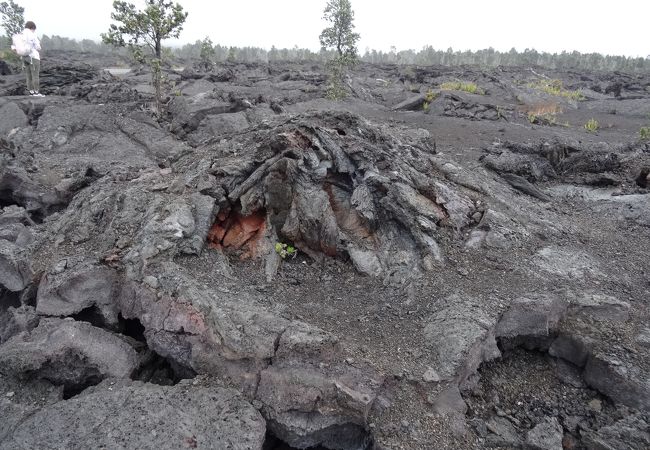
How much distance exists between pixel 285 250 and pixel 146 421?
10.5ft

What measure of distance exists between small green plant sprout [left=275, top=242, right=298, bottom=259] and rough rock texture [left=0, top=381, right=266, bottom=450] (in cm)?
249

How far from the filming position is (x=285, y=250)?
6.88m

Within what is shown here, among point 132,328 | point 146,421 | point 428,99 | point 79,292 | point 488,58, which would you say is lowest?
point 146,421

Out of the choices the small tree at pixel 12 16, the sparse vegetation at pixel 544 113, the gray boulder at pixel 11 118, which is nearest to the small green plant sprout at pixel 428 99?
the sparse vegetation at pixel 544 113

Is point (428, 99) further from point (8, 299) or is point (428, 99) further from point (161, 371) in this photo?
point (8, 299)

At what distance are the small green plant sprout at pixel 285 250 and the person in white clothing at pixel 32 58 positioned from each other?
13.8 meters

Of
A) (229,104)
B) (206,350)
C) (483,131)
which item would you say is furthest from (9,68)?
(206,350)

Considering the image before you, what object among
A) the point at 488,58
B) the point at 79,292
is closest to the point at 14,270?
the point at 79,292

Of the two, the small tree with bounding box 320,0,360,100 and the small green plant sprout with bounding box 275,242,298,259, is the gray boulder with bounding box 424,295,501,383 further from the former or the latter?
the small tree with bounding box 320,0,360,100

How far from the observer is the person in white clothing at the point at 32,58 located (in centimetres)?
1504

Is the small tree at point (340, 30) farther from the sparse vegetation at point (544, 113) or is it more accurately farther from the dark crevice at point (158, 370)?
the dark crevice at point (158, 370)

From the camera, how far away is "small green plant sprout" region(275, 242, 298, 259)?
6.77m

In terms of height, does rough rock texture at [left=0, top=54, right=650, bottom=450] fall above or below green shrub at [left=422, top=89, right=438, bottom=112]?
below

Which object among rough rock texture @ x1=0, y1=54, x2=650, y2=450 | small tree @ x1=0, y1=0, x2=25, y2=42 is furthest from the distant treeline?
rough rock texture @ x1=0, y1=54, x2=650, y2=450
